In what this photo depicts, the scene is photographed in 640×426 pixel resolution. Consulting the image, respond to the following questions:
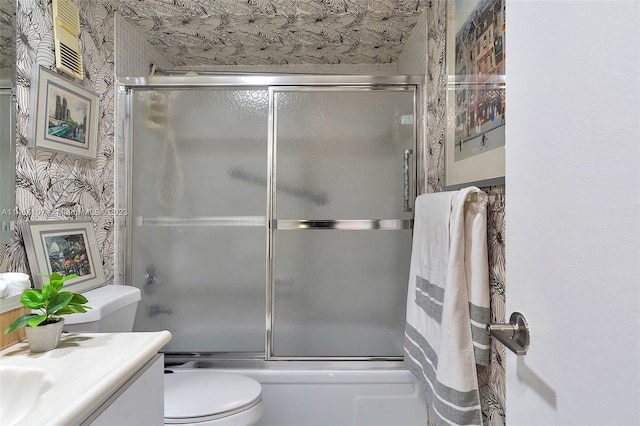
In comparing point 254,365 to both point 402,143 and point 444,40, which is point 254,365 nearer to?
point 402,143

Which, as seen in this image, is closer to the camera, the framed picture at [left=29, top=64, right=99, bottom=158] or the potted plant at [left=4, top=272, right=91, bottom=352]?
the potted plant at [left=4, top=272, right=91, bottom=352]

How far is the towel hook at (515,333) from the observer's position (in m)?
0.62

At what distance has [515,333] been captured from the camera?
0.65m

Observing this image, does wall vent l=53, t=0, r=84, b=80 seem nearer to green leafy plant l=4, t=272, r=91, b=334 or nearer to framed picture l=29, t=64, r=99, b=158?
framed picture l=29, t=64, r=99, b=158

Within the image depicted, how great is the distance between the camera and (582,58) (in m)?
0.48

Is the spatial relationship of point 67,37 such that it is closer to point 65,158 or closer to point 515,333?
point 65,158

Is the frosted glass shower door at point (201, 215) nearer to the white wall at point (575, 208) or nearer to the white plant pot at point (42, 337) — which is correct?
the white plant pot at point (42, 337)

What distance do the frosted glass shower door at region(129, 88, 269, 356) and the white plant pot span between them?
0.98m

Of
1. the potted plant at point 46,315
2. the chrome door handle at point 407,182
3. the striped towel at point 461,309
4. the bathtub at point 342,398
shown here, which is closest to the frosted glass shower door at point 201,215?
the bathtub at point 342,398

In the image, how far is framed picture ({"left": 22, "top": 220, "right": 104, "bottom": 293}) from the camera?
1418 millimetres

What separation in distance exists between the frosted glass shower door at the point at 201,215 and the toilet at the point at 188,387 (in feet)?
0.97

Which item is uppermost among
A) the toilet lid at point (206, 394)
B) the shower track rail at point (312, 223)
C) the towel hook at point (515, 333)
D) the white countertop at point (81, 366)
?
the shower track rail at point (312, 223)

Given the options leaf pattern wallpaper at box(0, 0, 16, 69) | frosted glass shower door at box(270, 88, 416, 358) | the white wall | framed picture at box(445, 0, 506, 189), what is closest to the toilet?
frosted glass shower door at box(270, 88, 416, 358)

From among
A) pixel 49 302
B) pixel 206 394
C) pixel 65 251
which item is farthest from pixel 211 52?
pixel 206 394
